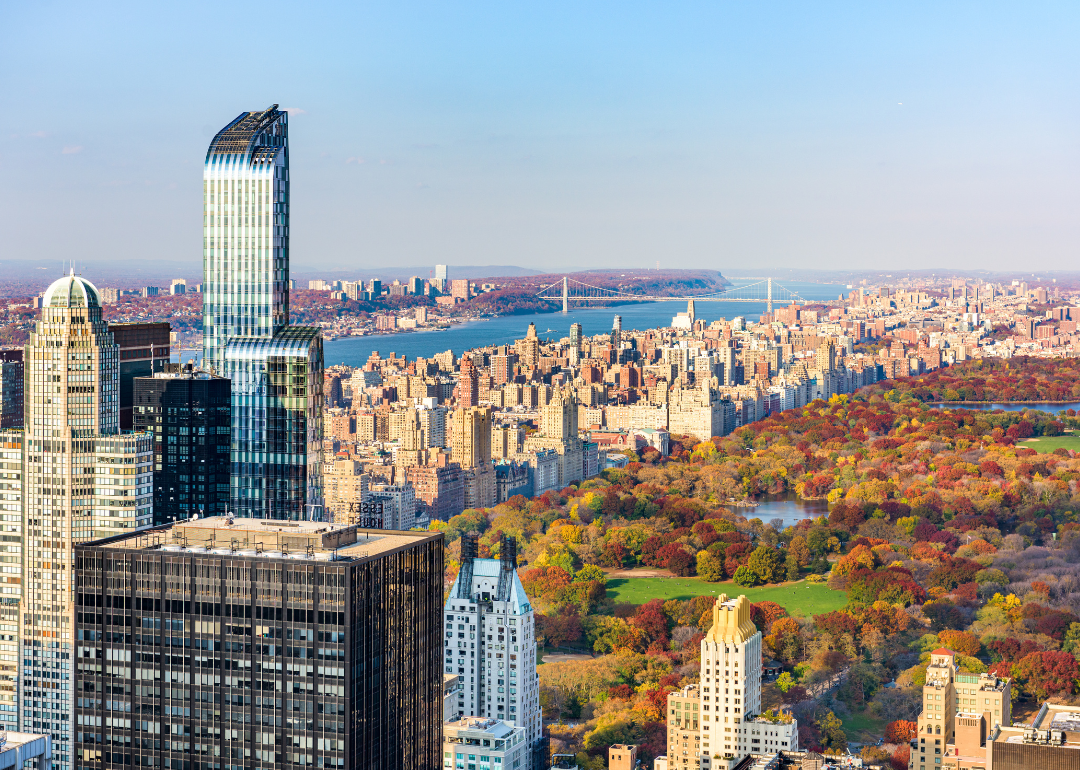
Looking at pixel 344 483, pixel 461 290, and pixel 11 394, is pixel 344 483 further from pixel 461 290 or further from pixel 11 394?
pixel 461 290

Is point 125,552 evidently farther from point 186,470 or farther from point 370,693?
point 186,470

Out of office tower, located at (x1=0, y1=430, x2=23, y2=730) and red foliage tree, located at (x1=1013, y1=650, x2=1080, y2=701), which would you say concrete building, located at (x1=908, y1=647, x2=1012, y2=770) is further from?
office tower, located at (x1=0, y1=430, x2=23, y2=730)

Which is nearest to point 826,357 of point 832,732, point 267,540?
point 832,732

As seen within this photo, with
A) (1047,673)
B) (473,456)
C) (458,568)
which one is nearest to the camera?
(1047,673)

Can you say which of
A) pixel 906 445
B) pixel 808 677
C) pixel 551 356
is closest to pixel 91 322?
pixel 808 677

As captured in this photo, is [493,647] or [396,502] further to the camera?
[396,502]

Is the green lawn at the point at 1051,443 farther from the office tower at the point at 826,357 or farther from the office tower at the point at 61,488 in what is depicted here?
the office tower at the point at 61,488
